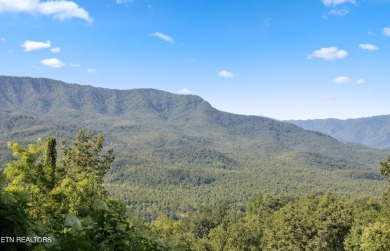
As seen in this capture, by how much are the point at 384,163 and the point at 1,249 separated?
2343 inches

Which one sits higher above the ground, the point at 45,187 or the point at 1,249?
the point at 1,249

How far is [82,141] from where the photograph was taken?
41.4 meters

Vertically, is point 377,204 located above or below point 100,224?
below

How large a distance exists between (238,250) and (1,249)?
88.6 m

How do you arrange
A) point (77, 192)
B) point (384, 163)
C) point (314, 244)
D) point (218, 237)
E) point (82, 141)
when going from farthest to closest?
point (218, 237) < point (314, 244) < point (384, 163) < point (82, 141) < point (77, 192)

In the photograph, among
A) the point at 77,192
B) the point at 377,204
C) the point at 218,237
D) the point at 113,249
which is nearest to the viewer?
the point at 113,249

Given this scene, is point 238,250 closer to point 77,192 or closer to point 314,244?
point 314,244

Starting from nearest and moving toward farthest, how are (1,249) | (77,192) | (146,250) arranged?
(1,249) → (146,250) → (77,192)

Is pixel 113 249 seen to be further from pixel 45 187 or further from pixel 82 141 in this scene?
pixel 82 141

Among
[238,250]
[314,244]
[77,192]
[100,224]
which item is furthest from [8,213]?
[238,250]

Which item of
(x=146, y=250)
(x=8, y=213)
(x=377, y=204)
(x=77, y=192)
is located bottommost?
(x=377, y=204)

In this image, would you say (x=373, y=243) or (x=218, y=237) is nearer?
(x=373, y=243)

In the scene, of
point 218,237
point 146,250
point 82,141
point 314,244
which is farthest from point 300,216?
point 146,250

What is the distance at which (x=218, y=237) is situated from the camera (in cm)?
10125
